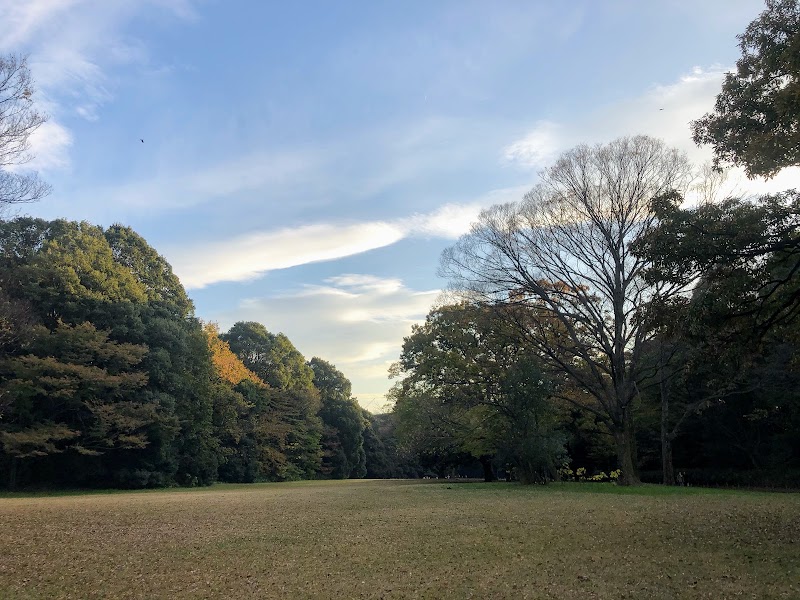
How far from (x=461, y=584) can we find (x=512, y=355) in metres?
24.6

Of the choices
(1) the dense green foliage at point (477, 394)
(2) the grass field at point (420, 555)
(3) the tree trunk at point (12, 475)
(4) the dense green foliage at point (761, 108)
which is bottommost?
(3) the tree trunk at point (12, 475)

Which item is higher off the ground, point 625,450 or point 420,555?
point 625,450

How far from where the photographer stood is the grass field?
6.45 m

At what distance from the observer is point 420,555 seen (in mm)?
8375

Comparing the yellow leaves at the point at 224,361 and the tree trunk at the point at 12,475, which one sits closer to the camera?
the tree trunk at the point at 12,475

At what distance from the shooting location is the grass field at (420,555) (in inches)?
254

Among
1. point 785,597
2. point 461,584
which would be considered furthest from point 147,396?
point 785,597

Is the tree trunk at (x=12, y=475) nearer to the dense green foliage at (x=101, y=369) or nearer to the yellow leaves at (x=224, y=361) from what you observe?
the dense green foliage at (x=101, y=369)

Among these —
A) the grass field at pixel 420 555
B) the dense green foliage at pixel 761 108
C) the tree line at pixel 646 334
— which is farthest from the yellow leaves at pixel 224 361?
the dense green foliage at pixel 761 108

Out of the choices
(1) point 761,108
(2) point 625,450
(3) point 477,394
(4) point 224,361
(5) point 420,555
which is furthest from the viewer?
(4) point 224,361

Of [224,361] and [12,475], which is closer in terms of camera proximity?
[12,475]

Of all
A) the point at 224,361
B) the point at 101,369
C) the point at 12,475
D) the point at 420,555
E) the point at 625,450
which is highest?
the point at 224,361

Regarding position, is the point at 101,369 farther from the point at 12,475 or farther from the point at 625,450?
the point at 625,450

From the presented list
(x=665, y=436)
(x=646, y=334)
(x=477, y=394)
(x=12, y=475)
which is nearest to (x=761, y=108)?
(x=646, y=334)
